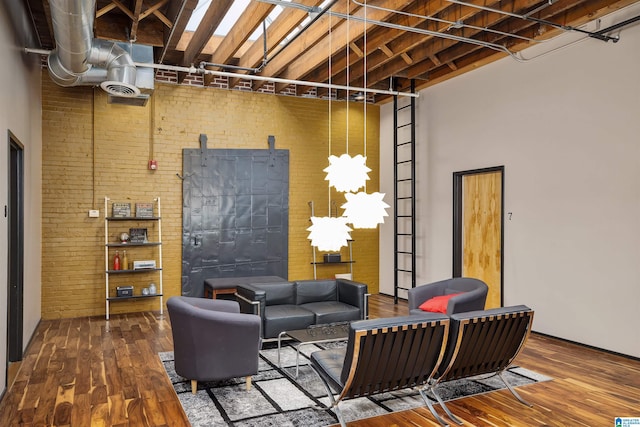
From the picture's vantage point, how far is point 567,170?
20.4ft

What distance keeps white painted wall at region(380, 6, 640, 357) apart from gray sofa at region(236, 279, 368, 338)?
2.39 m

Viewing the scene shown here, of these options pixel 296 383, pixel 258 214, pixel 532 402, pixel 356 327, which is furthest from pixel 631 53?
pixel 258 214

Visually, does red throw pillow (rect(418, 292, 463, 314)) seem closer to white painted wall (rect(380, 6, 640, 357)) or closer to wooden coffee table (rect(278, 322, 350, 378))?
wooden coffee table (rect(278, 322, 350, 378))

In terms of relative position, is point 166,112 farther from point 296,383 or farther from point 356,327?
point 356,327

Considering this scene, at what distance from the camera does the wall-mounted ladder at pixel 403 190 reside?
8.91m

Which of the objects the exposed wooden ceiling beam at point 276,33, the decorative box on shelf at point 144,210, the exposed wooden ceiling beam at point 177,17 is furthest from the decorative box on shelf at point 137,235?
the exposed wooden ceiling beam at point 276,33

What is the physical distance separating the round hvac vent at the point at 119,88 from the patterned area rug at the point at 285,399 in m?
3.40

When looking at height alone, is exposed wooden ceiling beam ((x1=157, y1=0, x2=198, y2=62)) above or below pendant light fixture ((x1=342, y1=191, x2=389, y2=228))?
above

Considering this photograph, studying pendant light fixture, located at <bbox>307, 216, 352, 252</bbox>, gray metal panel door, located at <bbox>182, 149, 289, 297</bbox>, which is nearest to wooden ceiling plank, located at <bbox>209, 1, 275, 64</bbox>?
gray metal panel door, located at <bbox>182, 149, 289, 297</bbox>

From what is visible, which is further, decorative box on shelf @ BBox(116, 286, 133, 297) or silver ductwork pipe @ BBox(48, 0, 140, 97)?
decorative box on shelf @ BBox(116, 286, 133, 297)

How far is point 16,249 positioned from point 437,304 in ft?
15.9

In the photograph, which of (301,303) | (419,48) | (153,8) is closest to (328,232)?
(301,303)

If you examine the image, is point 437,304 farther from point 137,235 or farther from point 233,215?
point 137,235

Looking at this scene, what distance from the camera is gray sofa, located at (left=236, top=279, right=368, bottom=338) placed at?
575 cm
